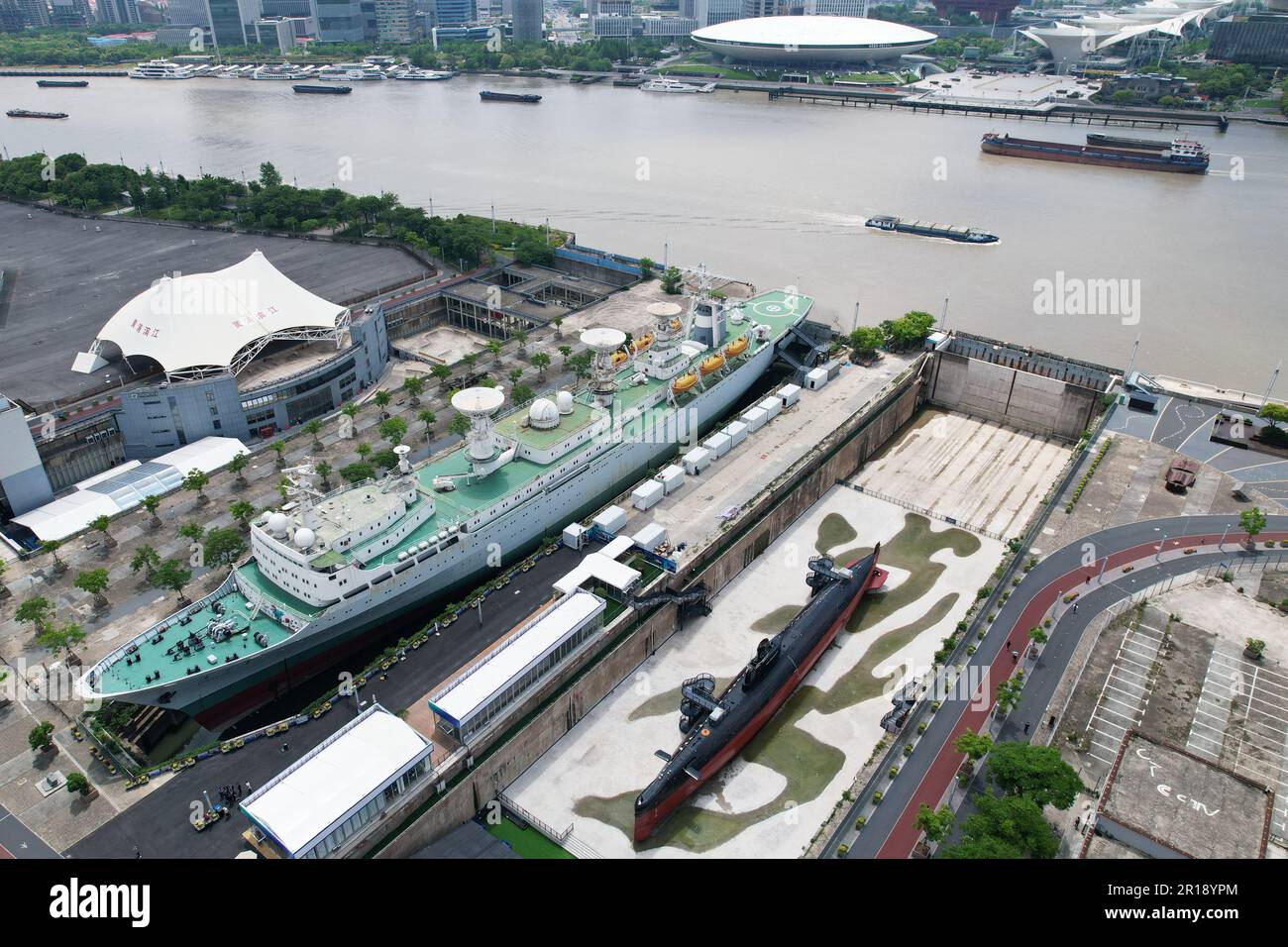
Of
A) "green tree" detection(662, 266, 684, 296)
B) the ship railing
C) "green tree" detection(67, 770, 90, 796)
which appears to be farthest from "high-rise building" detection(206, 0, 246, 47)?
the ship railing

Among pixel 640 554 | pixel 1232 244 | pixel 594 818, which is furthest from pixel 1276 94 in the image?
pixel 594 818

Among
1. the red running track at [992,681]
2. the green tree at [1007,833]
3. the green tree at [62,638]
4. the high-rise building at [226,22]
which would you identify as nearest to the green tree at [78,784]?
the green tree at [62,638]

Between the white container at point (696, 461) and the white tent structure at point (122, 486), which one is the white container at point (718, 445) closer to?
the white container at point (696, 461)

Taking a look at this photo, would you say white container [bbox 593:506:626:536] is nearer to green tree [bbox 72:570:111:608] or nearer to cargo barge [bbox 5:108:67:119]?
green tree [bbox 72:570:111:608]

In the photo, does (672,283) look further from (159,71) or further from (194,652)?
(159,71)

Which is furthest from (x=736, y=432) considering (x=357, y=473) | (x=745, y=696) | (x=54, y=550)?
(x=54, y=550)

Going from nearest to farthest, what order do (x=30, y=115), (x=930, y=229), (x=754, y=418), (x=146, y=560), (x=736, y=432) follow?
(x=146, y=560)
(x=736, y=432)
(x=754, y=418)
(x=930, y=229)
(x=30, y=115)
